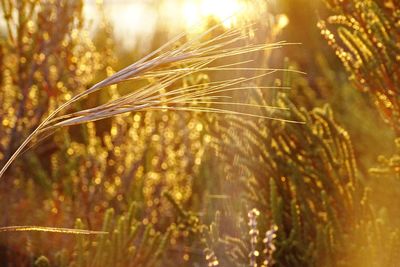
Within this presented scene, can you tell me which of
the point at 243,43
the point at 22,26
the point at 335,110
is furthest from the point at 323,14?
the point at 22,26

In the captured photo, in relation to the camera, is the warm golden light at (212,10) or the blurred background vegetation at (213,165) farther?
the warm golden light at (212,10)

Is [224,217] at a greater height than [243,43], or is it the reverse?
[243,43]

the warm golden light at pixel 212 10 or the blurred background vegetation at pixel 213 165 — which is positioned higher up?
the warm golden light at pixel 212 10

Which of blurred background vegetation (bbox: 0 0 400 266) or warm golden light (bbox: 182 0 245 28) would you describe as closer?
blurred background vegetation (bbox: 0 0 400 266)

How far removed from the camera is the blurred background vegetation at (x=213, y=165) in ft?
11.3

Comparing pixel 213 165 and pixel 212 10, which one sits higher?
pixel 212 10

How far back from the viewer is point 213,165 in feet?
13.9

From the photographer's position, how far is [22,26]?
434 centimetres

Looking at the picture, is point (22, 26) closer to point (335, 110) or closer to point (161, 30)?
point (335, 110)

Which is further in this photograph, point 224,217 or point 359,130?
point 359,130

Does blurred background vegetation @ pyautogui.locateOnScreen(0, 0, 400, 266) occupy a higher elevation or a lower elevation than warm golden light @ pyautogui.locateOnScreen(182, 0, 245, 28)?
lower

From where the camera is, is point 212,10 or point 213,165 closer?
point 213,165

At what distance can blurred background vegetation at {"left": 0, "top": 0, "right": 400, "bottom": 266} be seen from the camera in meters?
3.43

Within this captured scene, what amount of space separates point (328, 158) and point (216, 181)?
82cm
